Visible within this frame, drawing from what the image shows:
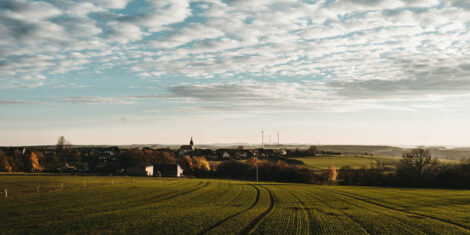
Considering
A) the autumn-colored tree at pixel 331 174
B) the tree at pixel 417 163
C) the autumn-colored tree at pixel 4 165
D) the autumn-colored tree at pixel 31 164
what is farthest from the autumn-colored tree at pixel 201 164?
the tree at pixel 417 163

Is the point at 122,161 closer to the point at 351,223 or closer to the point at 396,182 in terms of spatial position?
the point at 396,182

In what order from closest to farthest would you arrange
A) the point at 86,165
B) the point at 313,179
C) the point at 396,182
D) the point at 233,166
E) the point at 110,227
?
1. the point at 110,227
2. the point at 396,182
3. the point at 313,179
4. the point at 233,166
5. the point at 86,165

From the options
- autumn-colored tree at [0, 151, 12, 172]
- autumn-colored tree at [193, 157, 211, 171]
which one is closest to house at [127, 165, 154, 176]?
→ autumn-colored tree at [193, 157, 211, 171]

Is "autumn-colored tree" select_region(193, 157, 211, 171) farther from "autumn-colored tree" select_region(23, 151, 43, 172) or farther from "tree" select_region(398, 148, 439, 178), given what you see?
"tree" select_region(398, 148, 439, 178)

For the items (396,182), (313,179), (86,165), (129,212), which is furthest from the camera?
(86,165)

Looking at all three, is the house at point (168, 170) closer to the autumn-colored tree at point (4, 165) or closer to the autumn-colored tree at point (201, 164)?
the autumn-colored tree at point (201, 164)

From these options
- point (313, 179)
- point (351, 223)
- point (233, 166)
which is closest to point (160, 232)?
point (351, 223)

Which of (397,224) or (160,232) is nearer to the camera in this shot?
(160,232)

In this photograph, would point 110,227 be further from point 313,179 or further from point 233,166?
point 233,166
